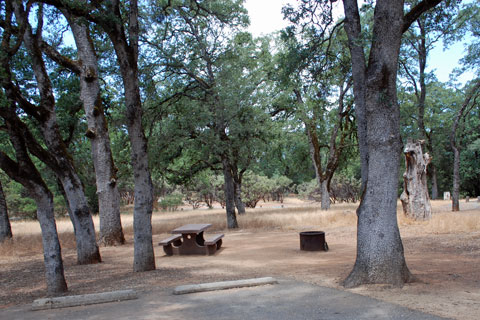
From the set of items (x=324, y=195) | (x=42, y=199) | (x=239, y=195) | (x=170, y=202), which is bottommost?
(x=170, y=202)

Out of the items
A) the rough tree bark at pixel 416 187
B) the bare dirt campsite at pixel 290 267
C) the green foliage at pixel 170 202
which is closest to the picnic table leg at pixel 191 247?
the bare dirt campsite at pixel 290 267

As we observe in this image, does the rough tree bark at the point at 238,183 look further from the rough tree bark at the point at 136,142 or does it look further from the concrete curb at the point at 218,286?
the concrete curb at the point at 218,286

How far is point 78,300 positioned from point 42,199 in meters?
1.76

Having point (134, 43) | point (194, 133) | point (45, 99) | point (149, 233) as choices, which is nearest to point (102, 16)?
point (134, 43)

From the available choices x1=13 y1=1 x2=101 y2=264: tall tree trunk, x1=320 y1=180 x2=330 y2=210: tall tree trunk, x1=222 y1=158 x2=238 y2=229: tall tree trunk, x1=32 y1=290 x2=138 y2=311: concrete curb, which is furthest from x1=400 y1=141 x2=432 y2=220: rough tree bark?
x1=32 y1=290 x2=138 y2=311: concrete curb

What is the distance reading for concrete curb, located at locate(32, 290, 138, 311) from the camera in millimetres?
5230

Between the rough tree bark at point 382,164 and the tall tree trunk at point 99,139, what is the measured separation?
8786 millimetres

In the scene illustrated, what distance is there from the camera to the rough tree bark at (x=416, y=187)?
48.9 feet

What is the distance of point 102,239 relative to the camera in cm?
1312

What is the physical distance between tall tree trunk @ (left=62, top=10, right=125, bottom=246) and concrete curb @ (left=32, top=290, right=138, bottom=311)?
756 centimetres

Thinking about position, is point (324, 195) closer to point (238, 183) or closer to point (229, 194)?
point (238, 183)

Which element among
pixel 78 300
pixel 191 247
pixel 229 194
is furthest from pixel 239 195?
pixel 78 300

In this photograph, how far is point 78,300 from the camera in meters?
5.34

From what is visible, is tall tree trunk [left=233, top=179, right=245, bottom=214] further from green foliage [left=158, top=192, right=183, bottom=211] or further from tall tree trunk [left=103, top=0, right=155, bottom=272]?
tall tree trunk [left=103, top=0, right=155, bottom=272]
